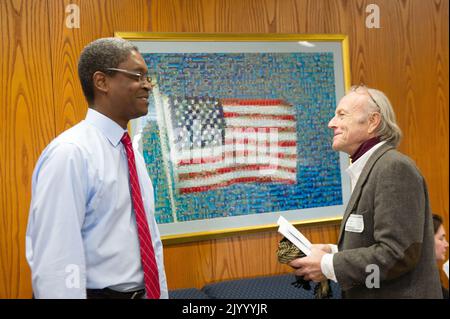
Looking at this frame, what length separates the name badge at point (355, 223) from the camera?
1.83 meters

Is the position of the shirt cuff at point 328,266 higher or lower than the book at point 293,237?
lower

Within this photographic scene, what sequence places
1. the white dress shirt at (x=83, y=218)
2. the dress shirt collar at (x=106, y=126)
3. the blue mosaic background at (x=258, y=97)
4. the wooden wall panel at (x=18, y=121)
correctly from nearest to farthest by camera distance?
1. the white dress shirt at (x=83, y=218)
2. the dress shirt collar at (x=106, y=126)
3. the wooden wall panel at (x=18, y=121)
4. the blue mosaic background at (x=258, y=97)

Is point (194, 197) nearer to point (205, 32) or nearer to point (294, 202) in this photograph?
point (294, 202)

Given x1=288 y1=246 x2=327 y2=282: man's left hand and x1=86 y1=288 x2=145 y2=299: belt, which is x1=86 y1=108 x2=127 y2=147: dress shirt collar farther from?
x1=288 y1=246 x2=327 y2=282: man's left hand

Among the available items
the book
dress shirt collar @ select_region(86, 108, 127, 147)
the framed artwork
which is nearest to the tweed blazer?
the book

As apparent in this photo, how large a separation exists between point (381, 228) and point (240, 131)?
1.28 meters

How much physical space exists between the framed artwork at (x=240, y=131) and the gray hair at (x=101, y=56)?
0.93 metres

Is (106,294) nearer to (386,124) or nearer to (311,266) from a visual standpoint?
(311,266)

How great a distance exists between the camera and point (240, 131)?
114 inches

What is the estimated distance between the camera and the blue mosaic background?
274cm

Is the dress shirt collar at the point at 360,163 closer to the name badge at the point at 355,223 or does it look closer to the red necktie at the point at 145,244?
the name badge at the point at 355,223

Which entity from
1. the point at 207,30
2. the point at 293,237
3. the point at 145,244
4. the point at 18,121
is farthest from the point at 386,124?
the point at 18,121

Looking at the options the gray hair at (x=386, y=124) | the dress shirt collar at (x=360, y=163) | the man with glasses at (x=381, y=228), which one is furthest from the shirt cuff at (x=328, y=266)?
the gray hair at (x=386, y=124)

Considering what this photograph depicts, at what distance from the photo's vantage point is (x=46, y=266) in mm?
1476
